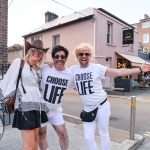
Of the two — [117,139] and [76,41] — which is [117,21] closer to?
[76,41]

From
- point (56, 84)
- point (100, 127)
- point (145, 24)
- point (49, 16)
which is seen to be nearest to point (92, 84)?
point (56, 84)

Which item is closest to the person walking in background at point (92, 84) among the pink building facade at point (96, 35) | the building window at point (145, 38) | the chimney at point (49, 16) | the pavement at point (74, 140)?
the pavement at point (74, 140)

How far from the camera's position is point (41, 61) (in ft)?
9.16

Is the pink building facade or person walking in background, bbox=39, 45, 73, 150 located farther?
the pink building facade

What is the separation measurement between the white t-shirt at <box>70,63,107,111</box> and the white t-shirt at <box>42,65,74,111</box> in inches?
7.2

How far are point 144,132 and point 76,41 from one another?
1101 centimetres

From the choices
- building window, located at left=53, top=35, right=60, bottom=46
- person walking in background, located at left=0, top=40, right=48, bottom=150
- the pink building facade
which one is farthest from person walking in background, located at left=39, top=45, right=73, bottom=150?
building window, located at left=53, top=35, right=60, bottom=46

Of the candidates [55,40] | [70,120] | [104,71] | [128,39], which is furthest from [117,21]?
[104,71]

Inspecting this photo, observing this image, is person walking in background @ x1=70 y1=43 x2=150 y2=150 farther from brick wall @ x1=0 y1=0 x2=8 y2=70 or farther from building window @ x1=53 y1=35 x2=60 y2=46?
building window @ x1=53 y1=35 x2=60 y2=46

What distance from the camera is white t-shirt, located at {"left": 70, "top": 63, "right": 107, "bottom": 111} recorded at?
2996mm

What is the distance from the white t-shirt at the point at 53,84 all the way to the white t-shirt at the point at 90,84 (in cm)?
18

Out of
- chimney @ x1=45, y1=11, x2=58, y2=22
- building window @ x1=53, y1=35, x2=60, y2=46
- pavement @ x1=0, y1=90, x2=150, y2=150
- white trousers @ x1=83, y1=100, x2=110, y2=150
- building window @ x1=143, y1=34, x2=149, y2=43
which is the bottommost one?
pavement @ x1=0, y1=90, x2=150, y2=150

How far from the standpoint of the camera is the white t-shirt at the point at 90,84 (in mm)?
2996

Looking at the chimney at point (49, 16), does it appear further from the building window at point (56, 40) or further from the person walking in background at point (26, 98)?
the person walking in background at point (26, 98)
